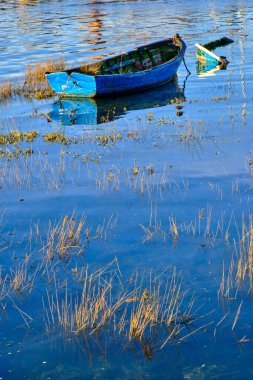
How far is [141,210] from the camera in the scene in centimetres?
1143

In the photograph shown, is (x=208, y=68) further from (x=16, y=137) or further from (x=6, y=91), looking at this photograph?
(x=16, y=137)

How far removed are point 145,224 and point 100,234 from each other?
85cm

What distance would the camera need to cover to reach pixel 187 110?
20.3 meters

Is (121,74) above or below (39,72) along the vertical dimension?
above

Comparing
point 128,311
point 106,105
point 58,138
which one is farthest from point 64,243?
point 106,105

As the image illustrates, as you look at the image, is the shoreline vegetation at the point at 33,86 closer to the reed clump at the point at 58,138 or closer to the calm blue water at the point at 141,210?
the calm blue water at the point at 141,210

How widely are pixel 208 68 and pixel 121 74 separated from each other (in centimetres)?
772

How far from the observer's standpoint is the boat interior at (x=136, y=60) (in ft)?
81.0

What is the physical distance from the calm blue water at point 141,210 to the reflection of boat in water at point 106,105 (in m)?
0.07

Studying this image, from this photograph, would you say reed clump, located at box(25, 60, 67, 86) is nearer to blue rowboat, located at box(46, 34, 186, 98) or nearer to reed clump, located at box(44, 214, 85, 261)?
blue rowboat, located at box(46, 34, 186, 98)

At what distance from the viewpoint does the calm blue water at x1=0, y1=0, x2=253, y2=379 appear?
7.00 m

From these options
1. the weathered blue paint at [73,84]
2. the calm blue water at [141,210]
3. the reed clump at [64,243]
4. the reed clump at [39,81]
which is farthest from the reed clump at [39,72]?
the reed clump at [64,243]

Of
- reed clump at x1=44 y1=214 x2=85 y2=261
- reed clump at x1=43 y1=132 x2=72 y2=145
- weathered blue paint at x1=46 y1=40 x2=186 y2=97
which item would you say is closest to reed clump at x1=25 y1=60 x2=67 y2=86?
weathered blue paint at x1=46 y1=40 x2=186 y2=97

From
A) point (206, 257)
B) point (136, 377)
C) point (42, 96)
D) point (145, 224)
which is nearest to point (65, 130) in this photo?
point (42, 96)
